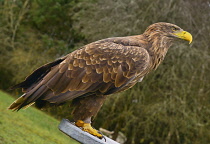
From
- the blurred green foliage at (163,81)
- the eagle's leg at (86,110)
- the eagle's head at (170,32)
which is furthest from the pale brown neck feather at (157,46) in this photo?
the blurred green foliage at (163,81)

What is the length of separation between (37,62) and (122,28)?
5.89 m

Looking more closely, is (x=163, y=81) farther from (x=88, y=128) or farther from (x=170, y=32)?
(x=88, y=128)

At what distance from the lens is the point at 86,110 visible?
3.65 meters

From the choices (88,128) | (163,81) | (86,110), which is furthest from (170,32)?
(163,81)

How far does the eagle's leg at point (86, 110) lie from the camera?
3.66 meters

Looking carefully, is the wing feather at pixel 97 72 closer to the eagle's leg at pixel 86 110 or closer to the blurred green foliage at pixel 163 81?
the eagle's leg at pixel 86 110

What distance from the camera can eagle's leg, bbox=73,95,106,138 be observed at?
12.0 feet

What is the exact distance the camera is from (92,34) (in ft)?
40.1

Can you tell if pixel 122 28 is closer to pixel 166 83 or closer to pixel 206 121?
pixel 166 83

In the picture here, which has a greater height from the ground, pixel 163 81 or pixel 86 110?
pixel 86 110

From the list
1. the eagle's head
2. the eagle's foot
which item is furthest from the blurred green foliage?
the eagle's foot

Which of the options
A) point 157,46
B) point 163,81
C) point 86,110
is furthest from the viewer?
point 163,81

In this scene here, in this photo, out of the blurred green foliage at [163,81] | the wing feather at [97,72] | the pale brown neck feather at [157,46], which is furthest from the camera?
the blurred green foliage at [163,81]

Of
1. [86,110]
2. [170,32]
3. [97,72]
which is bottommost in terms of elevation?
[86,110]
